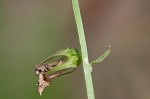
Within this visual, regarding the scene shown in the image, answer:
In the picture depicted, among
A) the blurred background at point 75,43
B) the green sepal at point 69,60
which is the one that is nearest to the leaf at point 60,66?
the green sepal at point 69,60

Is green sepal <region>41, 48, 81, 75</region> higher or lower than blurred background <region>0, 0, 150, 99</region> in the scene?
lower

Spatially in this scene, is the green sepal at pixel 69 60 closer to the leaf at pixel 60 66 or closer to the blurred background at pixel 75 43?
the leaf at pixel 60 66

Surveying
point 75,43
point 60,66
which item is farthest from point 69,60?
point 75,43

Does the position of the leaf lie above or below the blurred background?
below

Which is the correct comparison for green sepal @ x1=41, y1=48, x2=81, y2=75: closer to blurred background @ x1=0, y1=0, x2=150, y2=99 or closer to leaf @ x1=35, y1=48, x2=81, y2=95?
leaf @ x1=35, y1=48, x2=81, y2=95

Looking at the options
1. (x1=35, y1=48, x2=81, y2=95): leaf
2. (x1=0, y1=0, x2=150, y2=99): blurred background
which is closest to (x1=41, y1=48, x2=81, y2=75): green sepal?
(x1=35, y1=48, x2=81, y2=95): leaf

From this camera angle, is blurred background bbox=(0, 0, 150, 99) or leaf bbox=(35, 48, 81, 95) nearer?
leaf bbox=(35, 48, 81, 95)

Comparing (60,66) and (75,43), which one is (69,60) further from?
(75,43)
